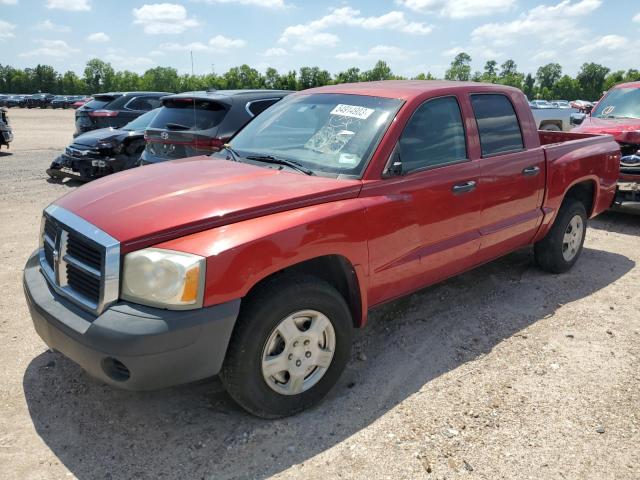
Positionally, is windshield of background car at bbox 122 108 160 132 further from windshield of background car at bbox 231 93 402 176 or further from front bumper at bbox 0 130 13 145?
windshield of background car at bbox 231 93 402 176

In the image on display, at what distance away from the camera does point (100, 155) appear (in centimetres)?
941

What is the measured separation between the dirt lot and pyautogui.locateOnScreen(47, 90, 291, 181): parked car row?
304cm

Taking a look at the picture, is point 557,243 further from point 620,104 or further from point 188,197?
point 620,104

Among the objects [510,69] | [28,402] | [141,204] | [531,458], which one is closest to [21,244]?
[28,402]

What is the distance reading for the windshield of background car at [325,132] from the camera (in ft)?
11.2

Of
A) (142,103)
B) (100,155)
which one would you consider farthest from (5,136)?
(100,155)

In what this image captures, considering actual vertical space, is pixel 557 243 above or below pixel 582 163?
below

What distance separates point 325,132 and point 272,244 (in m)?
1.23

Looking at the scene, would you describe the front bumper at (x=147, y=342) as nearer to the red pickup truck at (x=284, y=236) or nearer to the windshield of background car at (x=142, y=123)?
the red pickup truck at (x=284, y=236)

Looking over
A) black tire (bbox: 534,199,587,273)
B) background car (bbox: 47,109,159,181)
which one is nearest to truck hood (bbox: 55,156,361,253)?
black tire (bbox: 534,199,587,273)

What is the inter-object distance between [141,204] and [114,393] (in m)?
1.22

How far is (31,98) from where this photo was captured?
5894cm

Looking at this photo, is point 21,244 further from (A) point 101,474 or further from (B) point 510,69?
(B) point 510,69

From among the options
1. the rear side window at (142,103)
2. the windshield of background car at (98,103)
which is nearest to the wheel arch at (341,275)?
the rear side window at (142,103)
